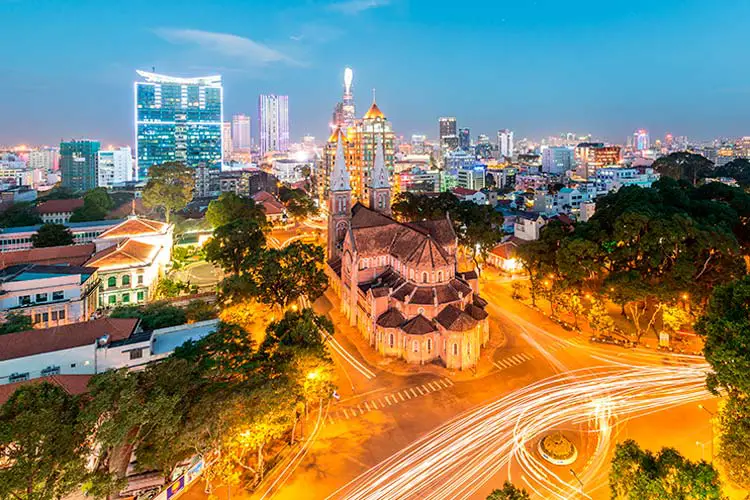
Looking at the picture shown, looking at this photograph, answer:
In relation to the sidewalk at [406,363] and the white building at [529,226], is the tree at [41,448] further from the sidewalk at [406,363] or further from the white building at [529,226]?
the white building at [529,226]

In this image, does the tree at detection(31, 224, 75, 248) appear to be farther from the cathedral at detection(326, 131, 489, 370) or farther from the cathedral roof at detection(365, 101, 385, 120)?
the cathedral roof at detection(365, 101, 385, 120)

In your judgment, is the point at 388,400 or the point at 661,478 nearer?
the point at 661,478

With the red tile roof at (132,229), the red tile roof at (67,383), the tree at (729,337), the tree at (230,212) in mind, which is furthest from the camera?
the tree at (230,212)

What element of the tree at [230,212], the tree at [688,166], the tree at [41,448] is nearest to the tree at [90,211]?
the tree at [230,212]

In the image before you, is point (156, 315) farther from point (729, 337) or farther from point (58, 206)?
point (58, 206)

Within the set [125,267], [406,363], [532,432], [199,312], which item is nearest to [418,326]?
[406,363]

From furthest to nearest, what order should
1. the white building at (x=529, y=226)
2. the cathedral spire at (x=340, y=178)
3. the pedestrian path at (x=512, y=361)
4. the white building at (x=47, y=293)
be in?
the white building at (x=529, y=226) → the cathedral spire at (x=340, y=178) → the white building at (x=47, y=293) → the pedestrian path at (x=512, y=361)
